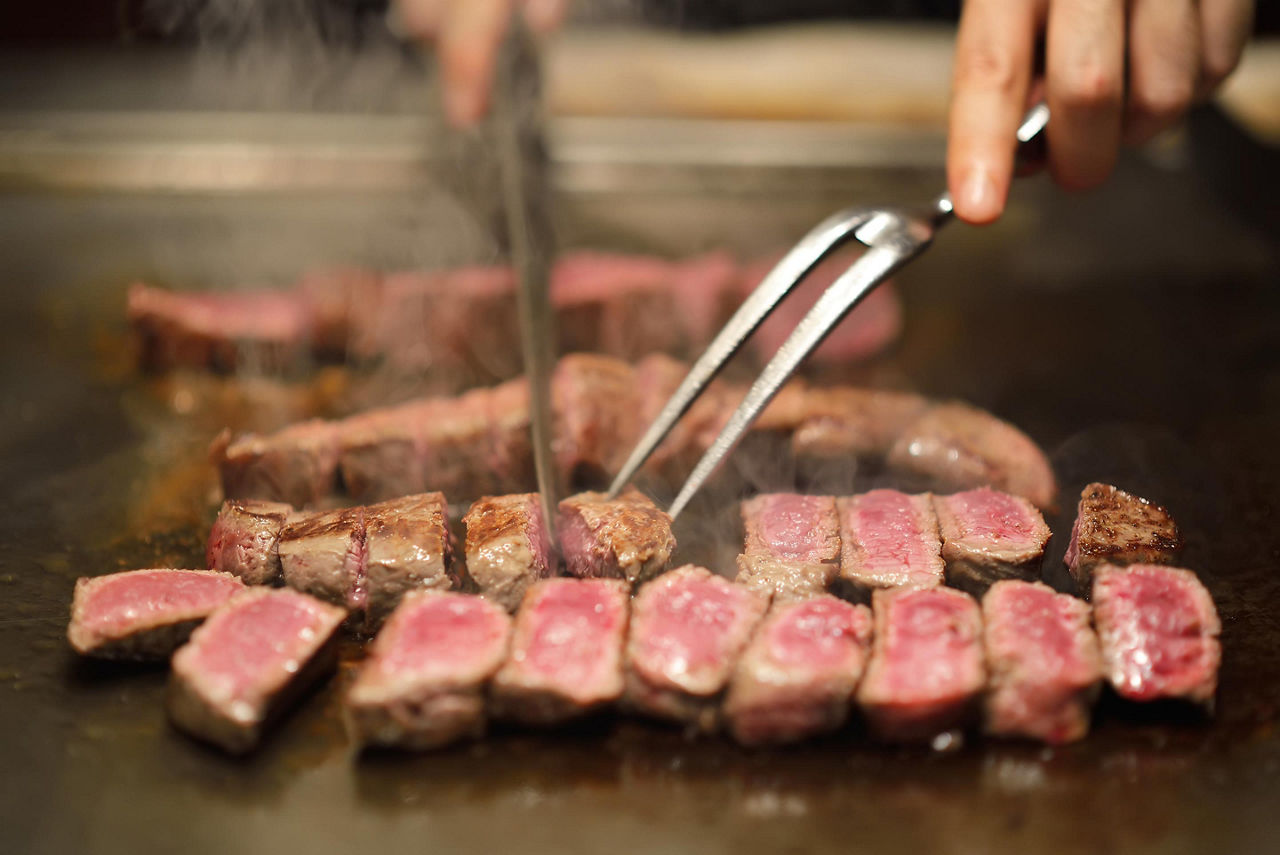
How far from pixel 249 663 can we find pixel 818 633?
4.56 ft

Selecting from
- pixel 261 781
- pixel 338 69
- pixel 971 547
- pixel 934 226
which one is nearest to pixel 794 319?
pixel 934 226

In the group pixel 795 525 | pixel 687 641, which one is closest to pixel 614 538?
pixel 687 641

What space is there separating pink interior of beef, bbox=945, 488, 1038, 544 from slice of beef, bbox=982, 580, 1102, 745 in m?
0.34

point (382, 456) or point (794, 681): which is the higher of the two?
point (382, 456)

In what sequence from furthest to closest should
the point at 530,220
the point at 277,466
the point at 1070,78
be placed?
the point at 530,220
the point at 277,466
the point at 1070,78

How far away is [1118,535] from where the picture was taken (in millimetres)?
2818

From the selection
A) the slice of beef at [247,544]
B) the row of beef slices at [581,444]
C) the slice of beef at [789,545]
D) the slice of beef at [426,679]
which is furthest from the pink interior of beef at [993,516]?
the slice of beef at [247,544]

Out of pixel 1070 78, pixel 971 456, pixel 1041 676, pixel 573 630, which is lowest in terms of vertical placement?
pixel 1041 676

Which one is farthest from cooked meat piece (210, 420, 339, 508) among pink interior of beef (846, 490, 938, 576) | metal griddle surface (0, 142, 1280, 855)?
pink interior of beef (846, 490, 938, 576)

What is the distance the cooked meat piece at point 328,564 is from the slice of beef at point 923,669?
138 cm

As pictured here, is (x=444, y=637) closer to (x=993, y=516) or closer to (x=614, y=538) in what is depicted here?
(x=614, y=538)

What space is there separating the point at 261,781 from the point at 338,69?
4733 mm

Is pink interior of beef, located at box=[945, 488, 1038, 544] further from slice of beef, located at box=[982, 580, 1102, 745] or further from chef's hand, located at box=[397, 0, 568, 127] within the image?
chef's hand, located at box=[397, 0, 568, 127]

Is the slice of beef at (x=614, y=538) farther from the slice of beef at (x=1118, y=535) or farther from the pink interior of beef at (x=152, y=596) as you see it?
the slice of beef at (x=1118, y=535)
